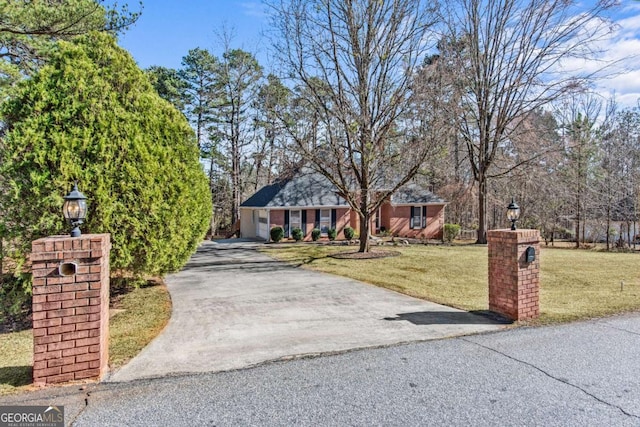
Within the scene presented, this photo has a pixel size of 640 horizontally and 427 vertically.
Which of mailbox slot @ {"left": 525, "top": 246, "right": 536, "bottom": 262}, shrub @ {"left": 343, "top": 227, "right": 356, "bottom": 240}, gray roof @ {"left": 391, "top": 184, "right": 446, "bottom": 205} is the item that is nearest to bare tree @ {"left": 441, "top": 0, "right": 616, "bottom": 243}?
gray roof @ {"left": 391, "top": 184, "right": 446, "bottom": 205}

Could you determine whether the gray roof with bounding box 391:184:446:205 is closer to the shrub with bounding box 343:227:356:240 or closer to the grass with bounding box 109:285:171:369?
the shrub with bounding box 343:227:356:240

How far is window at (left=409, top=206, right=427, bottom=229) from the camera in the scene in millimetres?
23656

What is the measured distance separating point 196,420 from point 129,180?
4.62 metres

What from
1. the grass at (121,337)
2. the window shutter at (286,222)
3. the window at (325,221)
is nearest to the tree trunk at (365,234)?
the window at (325,221)

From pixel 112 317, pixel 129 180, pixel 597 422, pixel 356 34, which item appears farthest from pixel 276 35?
pixel 597 422

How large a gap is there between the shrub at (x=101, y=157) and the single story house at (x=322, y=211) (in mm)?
13552

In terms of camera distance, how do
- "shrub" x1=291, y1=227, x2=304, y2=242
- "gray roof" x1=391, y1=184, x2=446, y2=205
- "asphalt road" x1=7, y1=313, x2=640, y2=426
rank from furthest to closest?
"gray roof" x1=391, y1=184, x2=446, y2=205 → "shrub" x1=291, y1=227, x2=304, y2=242 → "asphalt road" x1=7, y1=313, x2=640, y2=426

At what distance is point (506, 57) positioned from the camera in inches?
746

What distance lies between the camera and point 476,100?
1977cm

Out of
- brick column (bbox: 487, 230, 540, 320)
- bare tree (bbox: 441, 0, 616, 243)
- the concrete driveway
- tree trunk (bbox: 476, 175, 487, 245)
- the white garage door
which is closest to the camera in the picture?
the concrete driveway

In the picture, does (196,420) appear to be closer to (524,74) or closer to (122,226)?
(122,226)

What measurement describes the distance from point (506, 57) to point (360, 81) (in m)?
9.81

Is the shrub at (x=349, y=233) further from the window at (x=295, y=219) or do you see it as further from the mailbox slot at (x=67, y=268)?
the mailbox slot at (x=67, y=268)

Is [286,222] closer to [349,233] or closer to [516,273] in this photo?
[349,233]
